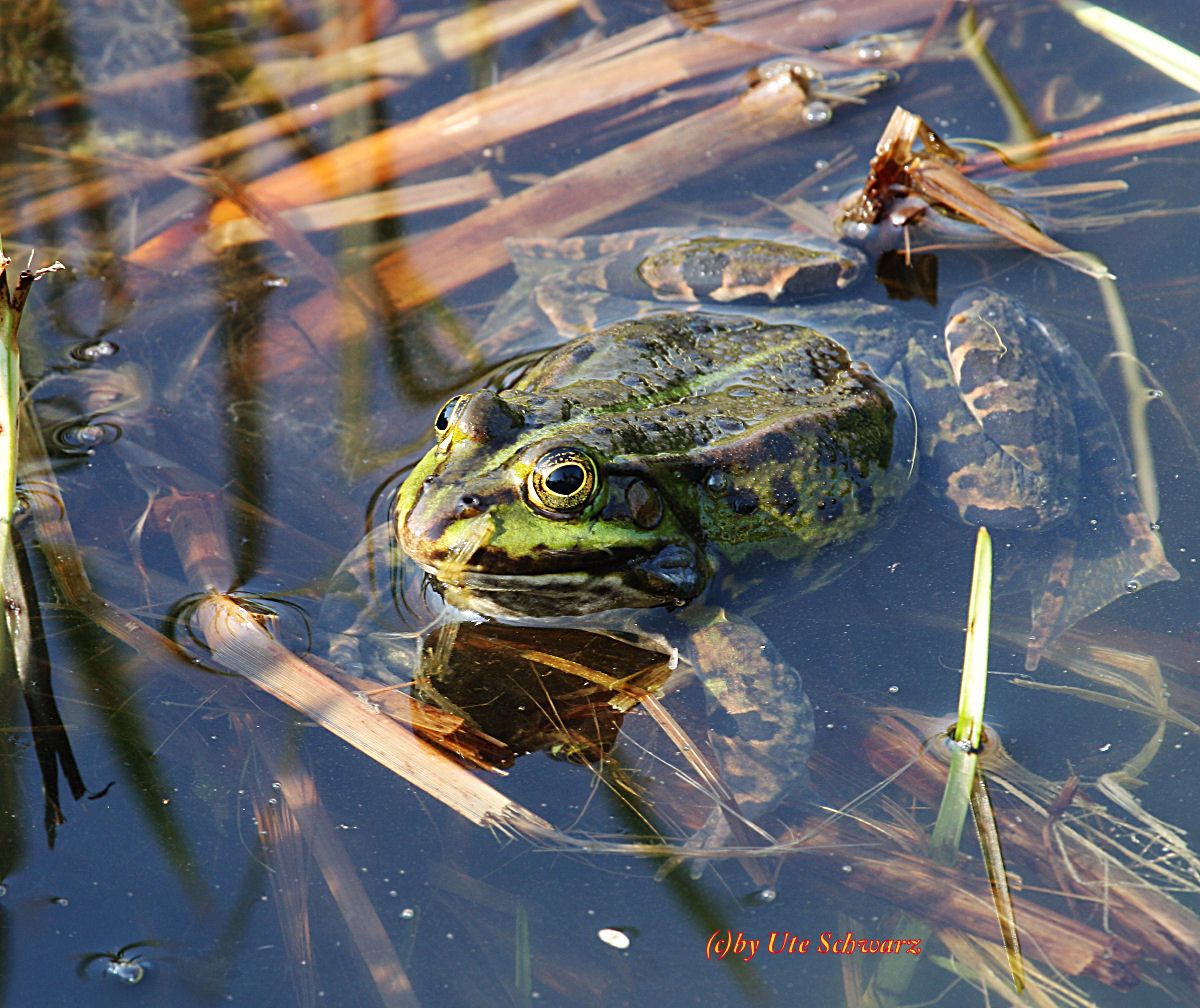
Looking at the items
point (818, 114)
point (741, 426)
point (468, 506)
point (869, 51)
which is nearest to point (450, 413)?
point (468, 506)

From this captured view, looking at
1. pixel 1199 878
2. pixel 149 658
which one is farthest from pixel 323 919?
pixel 1199 878

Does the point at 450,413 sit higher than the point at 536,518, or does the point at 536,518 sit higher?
the point at 450,413

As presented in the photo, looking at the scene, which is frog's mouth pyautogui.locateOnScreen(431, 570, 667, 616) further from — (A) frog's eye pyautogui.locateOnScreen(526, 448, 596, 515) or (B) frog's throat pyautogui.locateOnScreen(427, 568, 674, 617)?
(A) frog's eye pyautogui.locateOnScreen(526, 448, 596, 515)

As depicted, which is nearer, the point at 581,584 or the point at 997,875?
the point at 997,875

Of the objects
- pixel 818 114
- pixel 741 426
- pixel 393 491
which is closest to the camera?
pixel 741 426

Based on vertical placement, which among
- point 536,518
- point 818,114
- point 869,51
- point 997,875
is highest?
point 869,51

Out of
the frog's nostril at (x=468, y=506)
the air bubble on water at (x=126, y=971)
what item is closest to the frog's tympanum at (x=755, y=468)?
the frog's nostril at (x=468, y=506)

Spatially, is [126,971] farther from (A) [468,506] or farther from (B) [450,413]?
(B) [450,413]

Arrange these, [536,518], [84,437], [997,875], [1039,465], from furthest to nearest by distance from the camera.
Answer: [84,437] < [1039,465] < [536,518] < [997,875]

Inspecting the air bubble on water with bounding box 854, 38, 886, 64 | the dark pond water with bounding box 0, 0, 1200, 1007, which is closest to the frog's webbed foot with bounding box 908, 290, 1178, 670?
the dark pond water with bounding box 0, 0, 1200, 1007
